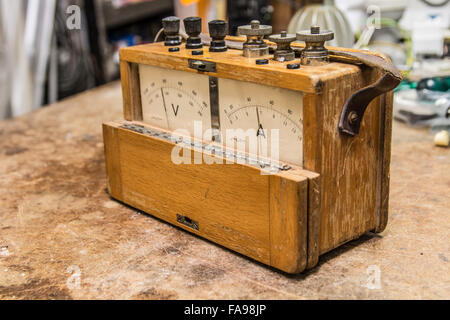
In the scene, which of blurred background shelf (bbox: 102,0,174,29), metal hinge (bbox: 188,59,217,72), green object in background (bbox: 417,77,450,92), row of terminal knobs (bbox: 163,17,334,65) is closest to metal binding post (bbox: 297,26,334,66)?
row of terminal knobs (bbox: 163,17,334,65)

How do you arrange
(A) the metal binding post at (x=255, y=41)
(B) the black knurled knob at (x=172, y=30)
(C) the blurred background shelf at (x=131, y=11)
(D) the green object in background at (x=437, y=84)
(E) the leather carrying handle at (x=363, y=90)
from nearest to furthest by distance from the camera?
(E) the leather carrying handle at (x=363, y=90) < (A) the metal binding post at (x=255, y=41) < (B) the black knurled knob at (x=172, y=30) < (D) the green object in background at (x=437, y=84) < (C) the blurred background shelf at (x=131, y=11)

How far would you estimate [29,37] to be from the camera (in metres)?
2.52

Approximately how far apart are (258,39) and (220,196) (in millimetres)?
273

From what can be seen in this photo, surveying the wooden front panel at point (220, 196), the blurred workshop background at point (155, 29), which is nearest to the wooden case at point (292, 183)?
the wooden front panel at point (220, 196)

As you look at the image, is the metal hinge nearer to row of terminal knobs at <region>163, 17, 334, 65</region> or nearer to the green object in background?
row of terminal knobs at <region>163, 17, 334, 65</region>

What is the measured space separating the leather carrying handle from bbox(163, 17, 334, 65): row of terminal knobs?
0.17 feet

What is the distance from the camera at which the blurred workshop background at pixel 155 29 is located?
171 centimetres

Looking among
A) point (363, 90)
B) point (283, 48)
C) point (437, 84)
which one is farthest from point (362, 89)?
point (437, 84)

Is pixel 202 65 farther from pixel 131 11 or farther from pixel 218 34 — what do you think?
pixel 131 11

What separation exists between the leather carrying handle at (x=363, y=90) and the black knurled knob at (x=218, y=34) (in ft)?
0.74

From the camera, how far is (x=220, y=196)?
38.6 inches

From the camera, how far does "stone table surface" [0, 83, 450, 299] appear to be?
0.86 meters

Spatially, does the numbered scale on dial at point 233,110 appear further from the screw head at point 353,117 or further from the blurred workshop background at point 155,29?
the blurred workshop background at point 155,29
